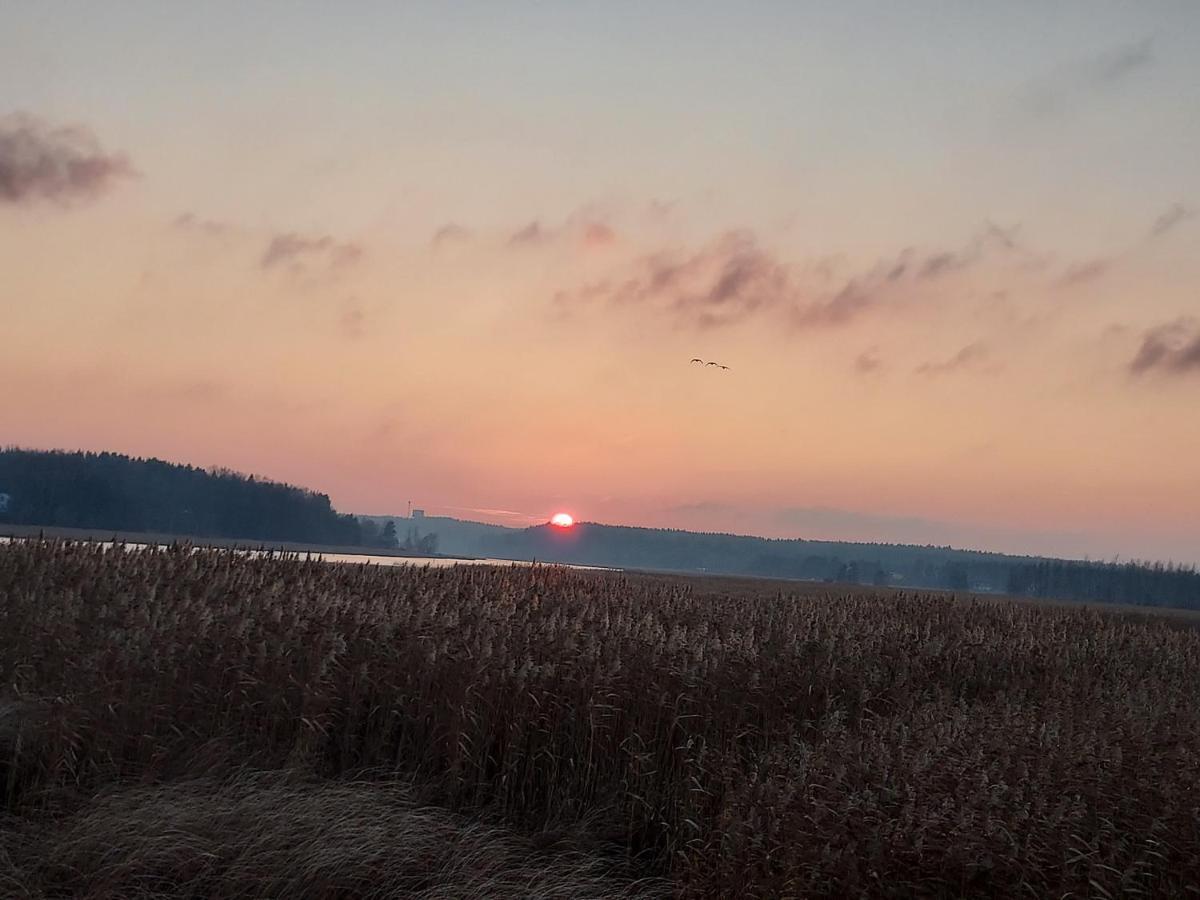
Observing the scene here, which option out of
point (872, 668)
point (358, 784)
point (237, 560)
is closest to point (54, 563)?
point (237, 560)

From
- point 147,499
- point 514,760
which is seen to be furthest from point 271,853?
point 147,499

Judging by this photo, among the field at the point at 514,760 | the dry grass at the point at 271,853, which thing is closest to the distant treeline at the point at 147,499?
the field at the point at 514,760

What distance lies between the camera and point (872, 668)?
15055mm

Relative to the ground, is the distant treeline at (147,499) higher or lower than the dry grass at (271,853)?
higher

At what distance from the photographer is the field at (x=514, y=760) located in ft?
23.0

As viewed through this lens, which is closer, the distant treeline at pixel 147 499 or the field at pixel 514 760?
the field at pixel 514 760

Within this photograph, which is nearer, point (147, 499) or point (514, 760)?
point (514, 760)

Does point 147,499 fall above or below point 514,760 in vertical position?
above

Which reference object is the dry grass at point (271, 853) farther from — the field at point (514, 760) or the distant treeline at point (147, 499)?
the distant treeline at point (147, 499)

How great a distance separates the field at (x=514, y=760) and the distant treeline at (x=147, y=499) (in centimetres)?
15240

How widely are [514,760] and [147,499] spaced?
583 ft

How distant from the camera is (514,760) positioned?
10164mm

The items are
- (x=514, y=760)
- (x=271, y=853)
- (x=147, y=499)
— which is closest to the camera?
(x=271, y=853)

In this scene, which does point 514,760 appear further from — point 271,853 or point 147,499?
point 147,499
